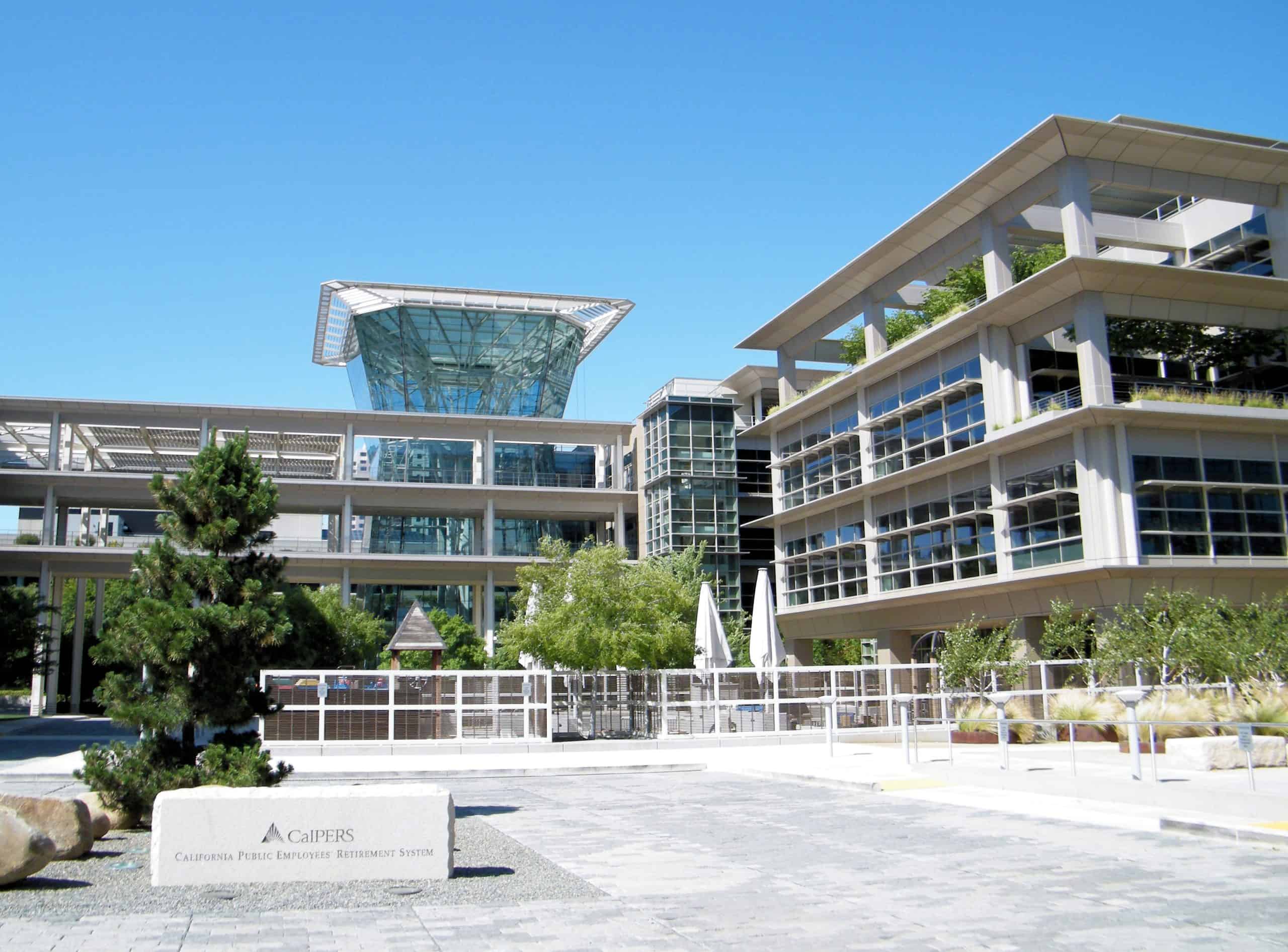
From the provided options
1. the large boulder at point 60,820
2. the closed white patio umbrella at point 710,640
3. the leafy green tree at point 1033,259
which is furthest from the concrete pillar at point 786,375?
the large boulder at point 60,820

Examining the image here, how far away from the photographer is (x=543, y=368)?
65.6 meters

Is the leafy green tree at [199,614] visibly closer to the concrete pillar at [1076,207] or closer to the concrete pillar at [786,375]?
the concrete pillar at [1076,207]

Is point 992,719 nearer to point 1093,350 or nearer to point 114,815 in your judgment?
point 1093,350

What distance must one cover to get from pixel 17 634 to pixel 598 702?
87.9 ft

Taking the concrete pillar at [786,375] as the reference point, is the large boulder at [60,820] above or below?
below

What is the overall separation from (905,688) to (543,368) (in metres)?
37.2

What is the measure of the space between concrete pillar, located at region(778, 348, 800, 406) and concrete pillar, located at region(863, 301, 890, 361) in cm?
682

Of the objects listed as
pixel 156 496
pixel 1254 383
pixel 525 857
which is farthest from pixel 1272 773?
pixel 1254 383

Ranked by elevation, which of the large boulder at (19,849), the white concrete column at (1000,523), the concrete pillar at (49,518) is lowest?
the large boulder at (19,849)

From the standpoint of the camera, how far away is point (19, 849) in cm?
895

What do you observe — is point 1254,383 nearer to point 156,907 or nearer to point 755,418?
point 755,418

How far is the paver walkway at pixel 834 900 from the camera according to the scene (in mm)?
7422

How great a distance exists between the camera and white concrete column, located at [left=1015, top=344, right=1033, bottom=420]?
37031 mm

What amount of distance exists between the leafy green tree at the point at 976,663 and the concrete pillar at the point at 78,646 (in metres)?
44.4
